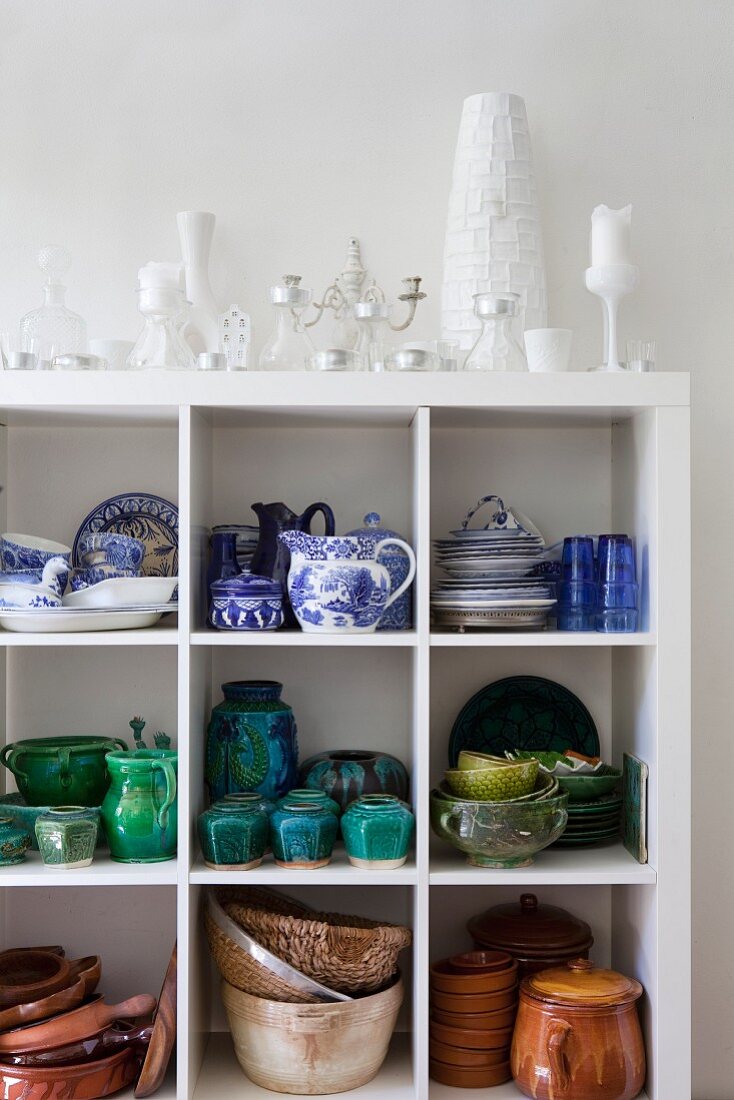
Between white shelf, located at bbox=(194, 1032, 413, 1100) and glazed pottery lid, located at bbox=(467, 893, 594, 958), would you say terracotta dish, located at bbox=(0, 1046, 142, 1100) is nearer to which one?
white shelf, located at bbox=(194, 1032, 413, 1100)

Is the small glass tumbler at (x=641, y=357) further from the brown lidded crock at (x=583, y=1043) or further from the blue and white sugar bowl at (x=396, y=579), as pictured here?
the brown lidded crock at (x=583, y=1043)

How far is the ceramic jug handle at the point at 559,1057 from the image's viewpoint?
1.49 m

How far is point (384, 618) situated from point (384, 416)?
32cm

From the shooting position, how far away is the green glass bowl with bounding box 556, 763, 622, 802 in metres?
1.65

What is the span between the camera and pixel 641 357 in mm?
1626

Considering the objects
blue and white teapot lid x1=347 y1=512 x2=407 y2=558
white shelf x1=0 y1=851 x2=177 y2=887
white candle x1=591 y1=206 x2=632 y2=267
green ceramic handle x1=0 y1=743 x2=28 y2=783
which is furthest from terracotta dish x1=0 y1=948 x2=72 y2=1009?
white candle x1=591 y1=206 x2=632 y2=267

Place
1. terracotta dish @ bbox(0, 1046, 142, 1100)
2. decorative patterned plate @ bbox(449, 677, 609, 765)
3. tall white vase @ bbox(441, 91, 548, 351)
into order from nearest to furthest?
terracotta dish @ bbox(0, 1046, 142, 1100), tall white vase @ bbox(441, 91, 548, 351), decorative patterned plate @ bbox(449, 677, 609, 765)

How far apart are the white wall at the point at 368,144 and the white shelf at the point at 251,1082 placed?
71 cm

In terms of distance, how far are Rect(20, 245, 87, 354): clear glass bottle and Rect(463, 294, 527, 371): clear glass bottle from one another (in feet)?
2.13

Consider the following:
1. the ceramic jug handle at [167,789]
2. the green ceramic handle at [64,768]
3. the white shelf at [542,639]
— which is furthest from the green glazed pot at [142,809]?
the white shelf at [542,639]

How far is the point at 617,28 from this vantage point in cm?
186

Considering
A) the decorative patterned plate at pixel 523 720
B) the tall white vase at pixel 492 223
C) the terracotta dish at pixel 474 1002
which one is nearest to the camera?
the terracotta dish at pixel 474 1002

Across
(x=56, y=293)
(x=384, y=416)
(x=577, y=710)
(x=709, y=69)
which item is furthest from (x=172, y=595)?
(x=709, y=69)

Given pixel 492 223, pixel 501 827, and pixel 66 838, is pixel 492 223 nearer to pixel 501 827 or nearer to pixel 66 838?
pixel 501 827
